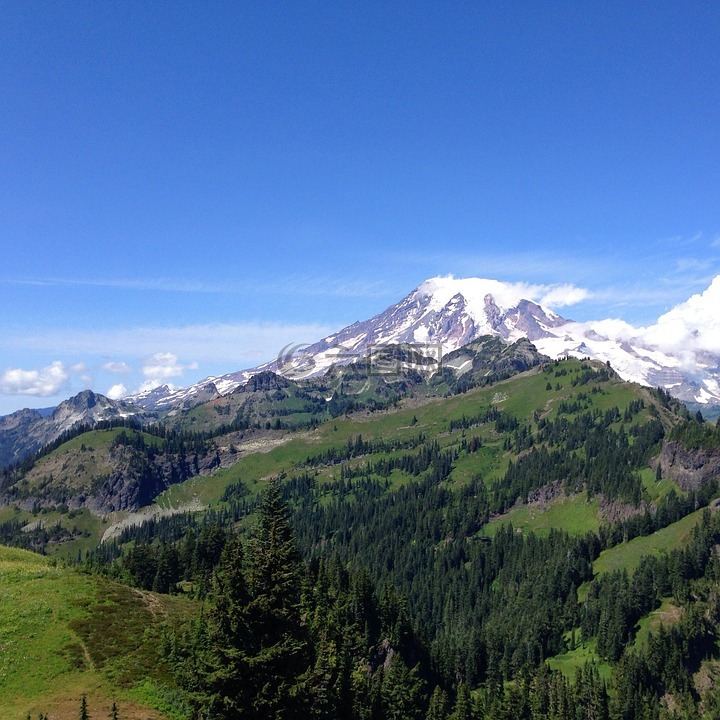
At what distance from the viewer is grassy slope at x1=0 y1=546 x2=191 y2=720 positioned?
54.4 meters

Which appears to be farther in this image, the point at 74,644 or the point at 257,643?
the point at 74,644

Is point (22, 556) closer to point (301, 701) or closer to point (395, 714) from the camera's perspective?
point (395, 714)

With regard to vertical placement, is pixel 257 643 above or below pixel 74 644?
above

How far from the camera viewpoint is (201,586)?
113 meters

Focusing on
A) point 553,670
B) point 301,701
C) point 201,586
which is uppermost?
point 301,701

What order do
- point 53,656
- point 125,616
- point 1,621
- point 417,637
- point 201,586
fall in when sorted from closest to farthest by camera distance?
point 53,656 < point 1,621 < point 125,616 < point 201,586 < point 417,637

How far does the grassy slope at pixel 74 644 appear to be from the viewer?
178 ft

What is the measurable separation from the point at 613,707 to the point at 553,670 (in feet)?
106

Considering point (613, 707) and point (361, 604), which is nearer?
Answer: point (361, 604)

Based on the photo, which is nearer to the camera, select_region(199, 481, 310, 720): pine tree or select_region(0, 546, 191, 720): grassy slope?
select_region(199, 481, 310, 720): pine tree

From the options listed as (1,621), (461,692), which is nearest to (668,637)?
(461,692)

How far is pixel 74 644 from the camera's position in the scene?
64000 mm

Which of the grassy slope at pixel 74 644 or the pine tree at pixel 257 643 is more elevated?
the pine tree at pixel 257 643

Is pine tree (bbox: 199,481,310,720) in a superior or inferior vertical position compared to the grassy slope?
superior
